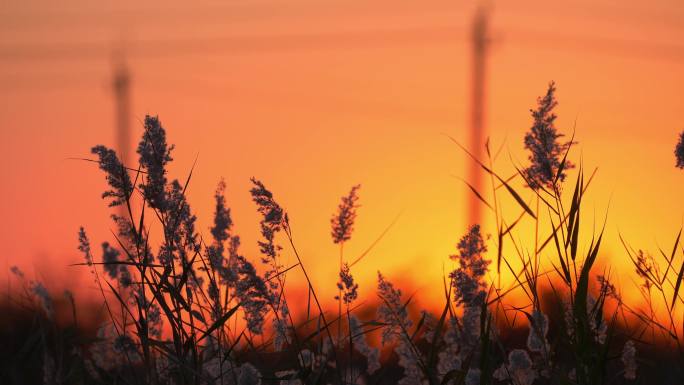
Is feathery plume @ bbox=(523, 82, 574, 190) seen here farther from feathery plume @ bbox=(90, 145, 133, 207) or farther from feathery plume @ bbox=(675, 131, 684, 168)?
feathery plume @ bbox=(90, 145, 133, 207)

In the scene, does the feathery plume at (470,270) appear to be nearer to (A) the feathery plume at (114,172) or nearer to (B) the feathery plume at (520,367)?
(B) the feathery plume at (520,367)

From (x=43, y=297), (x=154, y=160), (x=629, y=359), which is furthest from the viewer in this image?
(x=43, y=297)

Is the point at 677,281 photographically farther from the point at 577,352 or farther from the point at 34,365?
the point at 34,365

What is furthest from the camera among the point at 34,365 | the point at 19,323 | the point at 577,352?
the point at 19,323

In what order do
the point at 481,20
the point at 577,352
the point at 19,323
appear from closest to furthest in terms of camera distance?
the point at 577,352 < the point at 19,323 < the point at 481,20

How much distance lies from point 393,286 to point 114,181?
1.03m

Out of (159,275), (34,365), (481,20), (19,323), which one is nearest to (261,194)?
(159,275)

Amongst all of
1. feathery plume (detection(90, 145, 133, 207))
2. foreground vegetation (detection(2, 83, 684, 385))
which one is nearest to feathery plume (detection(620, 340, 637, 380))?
foreground vegetation (detection(2, 83, 684, 385))

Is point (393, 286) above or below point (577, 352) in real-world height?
above

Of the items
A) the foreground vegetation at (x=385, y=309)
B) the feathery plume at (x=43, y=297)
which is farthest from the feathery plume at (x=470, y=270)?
the feathery plume at (x=43, y=297)

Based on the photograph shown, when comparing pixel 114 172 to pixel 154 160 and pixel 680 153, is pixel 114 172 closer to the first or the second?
pixel 154 160

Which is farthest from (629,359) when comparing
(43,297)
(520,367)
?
(43,297)

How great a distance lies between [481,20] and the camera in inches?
975

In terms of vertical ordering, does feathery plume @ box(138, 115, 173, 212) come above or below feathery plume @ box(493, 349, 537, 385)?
above
